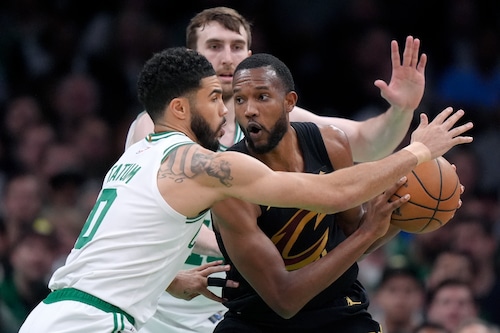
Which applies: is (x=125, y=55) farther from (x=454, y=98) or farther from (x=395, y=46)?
(x=395, y=46)

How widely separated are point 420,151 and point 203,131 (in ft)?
3.70

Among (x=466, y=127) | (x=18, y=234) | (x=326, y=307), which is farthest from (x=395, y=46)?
(x=18, y=234)

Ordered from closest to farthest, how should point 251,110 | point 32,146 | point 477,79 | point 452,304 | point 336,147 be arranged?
point 251,110
point 336,147
point 452,304
point 32,146
point 477,79

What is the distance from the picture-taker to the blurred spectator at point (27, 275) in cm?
939

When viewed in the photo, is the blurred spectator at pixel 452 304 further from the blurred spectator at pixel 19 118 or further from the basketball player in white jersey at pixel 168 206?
the blurred spectator at pixel 19 118

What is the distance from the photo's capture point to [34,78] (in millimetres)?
12484

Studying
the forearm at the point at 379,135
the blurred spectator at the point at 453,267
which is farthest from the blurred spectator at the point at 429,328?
the forearm at the point at 379,135

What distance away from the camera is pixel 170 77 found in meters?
5.63

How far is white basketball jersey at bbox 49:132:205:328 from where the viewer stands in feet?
17.5

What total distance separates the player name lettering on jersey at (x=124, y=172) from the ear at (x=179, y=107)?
1.15 ft

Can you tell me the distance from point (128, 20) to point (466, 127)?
25.6 ft

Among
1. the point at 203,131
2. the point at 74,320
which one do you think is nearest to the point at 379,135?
the point at 203,131

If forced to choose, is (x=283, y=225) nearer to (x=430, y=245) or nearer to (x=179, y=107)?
(x=179, y=107)

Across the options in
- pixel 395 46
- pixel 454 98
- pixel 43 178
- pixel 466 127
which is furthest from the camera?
pixel 454 98
